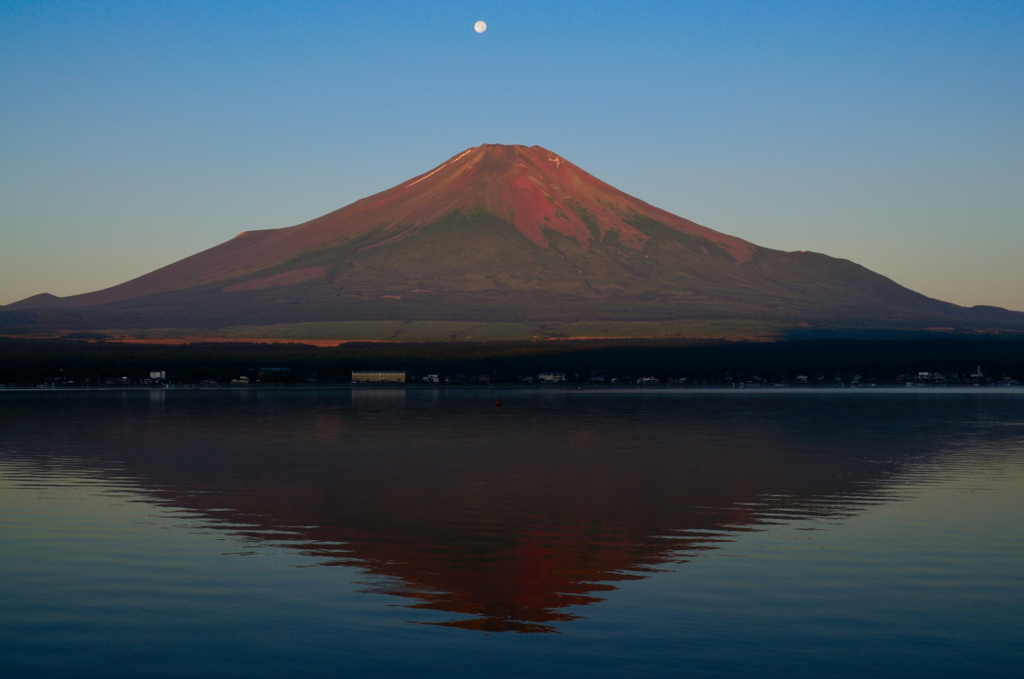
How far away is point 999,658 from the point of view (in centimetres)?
1490

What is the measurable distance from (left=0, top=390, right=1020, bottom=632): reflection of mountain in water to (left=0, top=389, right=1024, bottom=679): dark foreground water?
0.15 metres

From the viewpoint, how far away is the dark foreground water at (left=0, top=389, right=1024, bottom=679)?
1505 cm

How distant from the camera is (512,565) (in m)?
21.8

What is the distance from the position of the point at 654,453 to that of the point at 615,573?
2904 centimetres

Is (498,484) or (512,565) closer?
(512,565)

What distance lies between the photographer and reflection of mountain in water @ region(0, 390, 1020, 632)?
2144 centimetres

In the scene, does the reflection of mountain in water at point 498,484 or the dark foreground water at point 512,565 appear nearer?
the dark foreground water at point 512,565

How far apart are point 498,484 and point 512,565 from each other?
1501cm

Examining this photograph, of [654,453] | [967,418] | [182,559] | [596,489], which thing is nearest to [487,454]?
[654,453]

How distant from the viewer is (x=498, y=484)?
36750 millimetres

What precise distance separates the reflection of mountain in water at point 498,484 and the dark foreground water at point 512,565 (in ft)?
0.50

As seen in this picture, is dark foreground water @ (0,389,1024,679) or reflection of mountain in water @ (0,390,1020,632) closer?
dark foreground water @ (0,389,1024,679)

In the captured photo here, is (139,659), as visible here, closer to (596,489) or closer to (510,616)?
(510,616)

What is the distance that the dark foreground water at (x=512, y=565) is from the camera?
1505 cm
